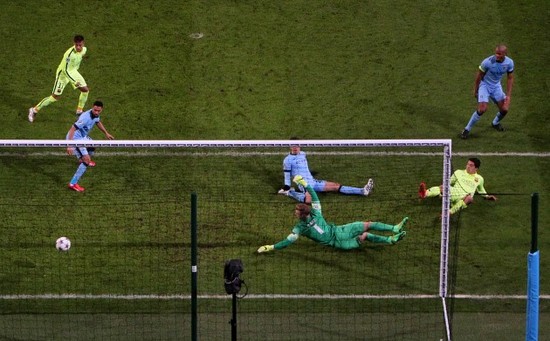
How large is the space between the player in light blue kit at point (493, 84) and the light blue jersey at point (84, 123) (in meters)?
7.16

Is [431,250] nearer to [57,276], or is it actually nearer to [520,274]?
[520,274]

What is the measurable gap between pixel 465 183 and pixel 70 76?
8043 millimetres

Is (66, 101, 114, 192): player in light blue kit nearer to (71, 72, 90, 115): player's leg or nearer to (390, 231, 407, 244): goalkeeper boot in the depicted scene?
(71, 72, 90, 115): player's leg

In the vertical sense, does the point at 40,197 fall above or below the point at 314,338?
above

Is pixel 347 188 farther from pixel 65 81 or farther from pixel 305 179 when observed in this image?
pixel 65 81

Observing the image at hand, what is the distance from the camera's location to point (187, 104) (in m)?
27.4

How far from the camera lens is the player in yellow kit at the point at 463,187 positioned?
23.7 metres

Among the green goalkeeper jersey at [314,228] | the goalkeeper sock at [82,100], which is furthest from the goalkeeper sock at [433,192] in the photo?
the goalkeeper sock at [82,100]

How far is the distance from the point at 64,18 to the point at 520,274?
40.5 feet

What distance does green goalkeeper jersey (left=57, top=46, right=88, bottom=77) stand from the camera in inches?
1045

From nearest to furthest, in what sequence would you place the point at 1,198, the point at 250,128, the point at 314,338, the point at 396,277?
the point at 314,338, the point at 396,277, the point at 1,198, the point at 250,128

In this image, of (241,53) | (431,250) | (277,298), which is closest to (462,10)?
(241,53)

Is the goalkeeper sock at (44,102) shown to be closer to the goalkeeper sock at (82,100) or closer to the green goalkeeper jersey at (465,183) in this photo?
the goalkeeper sock at (82,100)

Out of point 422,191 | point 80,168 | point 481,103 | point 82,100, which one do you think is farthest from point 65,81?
point 481,103
